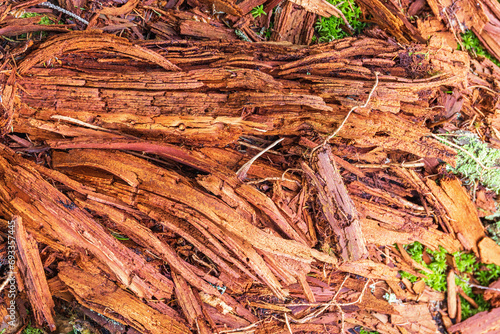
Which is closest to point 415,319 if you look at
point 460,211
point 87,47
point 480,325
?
point 480,325

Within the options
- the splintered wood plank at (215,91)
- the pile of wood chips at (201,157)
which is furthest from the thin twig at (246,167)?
the splintered wood plank at (215,91)

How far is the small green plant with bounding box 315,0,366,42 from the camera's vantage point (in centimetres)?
317

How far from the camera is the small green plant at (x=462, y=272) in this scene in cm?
343

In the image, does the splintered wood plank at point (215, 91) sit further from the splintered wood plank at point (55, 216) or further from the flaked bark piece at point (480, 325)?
the flaked bark piece at point (480, 325)

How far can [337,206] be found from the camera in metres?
2.75

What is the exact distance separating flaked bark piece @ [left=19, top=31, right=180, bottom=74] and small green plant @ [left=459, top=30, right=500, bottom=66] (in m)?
3.03

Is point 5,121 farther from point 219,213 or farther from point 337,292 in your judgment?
point 337,292

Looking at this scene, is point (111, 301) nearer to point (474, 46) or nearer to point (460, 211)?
point (460, 211)

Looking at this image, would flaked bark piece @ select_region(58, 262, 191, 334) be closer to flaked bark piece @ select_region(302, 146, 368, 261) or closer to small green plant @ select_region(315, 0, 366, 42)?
flaked bark piece @ select_region(302, 146, 368, 261)

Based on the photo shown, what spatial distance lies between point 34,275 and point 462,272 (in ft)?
13.5

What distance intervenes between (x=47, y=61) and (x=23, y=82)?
246 mm

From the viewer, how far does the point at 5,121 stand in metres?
2.56

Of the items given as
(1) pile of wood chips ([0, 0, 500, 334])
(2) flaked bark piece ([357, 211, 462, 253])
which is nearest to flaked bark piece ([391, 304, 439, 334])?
(1) pile of wood chips ([0, 0, 500, 334])

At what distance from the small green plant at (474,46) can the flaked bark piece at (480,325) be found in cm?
270
